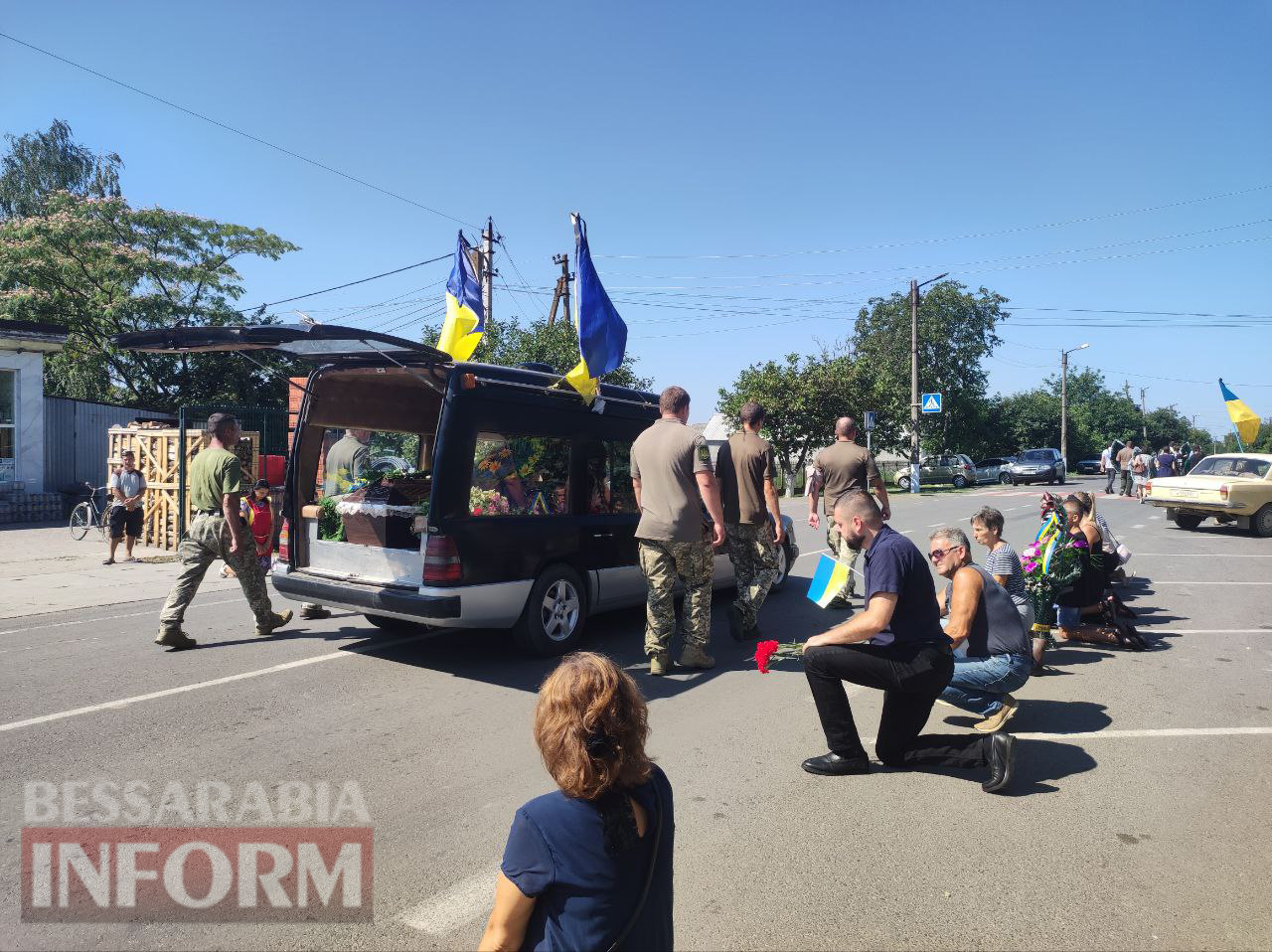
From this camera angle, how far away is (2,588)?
32.2 feet

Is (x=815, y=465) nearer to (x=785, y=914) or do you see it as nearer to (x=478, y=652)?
(x=478, y=652)

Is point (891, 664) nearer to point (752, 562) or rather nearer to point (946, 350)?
point (752, 562)

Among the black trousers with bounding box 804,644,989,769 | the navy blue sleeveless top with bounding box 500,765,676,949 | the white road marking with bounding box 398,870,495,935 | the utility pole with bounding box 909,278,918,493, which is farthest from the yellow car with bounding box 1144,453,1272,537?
the navy blue sleeveless top with bounding box 500,765,676,949

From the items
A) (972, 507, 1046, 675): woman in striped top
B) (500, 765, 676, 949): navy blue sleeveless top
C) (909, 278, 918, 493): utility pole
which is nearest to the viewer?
(500, 765, 676, 949): navy blue sleeveless top

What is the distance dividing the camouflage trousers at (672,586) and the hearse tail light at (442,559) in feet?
4.57

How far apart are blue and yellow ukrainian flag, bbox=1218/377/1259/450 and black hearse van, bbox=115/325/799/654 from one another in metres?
18.3

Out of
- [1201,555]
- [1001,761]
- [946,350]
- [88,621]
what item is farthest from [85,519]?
[946,350]

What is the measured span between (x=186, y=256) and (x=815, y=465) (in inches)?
949

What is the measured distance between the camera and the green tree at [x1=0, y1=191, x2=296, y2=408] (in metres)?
23.1

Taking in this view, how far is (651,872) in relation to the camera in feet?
6.11

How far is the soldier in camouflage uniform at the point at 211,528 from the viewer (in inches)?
261

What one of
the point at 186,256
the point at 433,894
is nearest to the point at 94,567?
the point at 433,894

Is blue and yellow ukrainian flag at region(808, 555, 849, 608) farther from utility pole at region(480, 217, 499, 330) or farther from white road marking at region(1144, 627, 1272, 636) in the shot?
utility pole at region(480, 217, 499, 330)

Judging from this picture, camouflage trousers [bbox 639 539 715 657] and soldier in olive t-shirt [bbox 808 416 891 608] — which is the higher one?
soldier in olive t-shirt [bbox 808 416 891 608]
